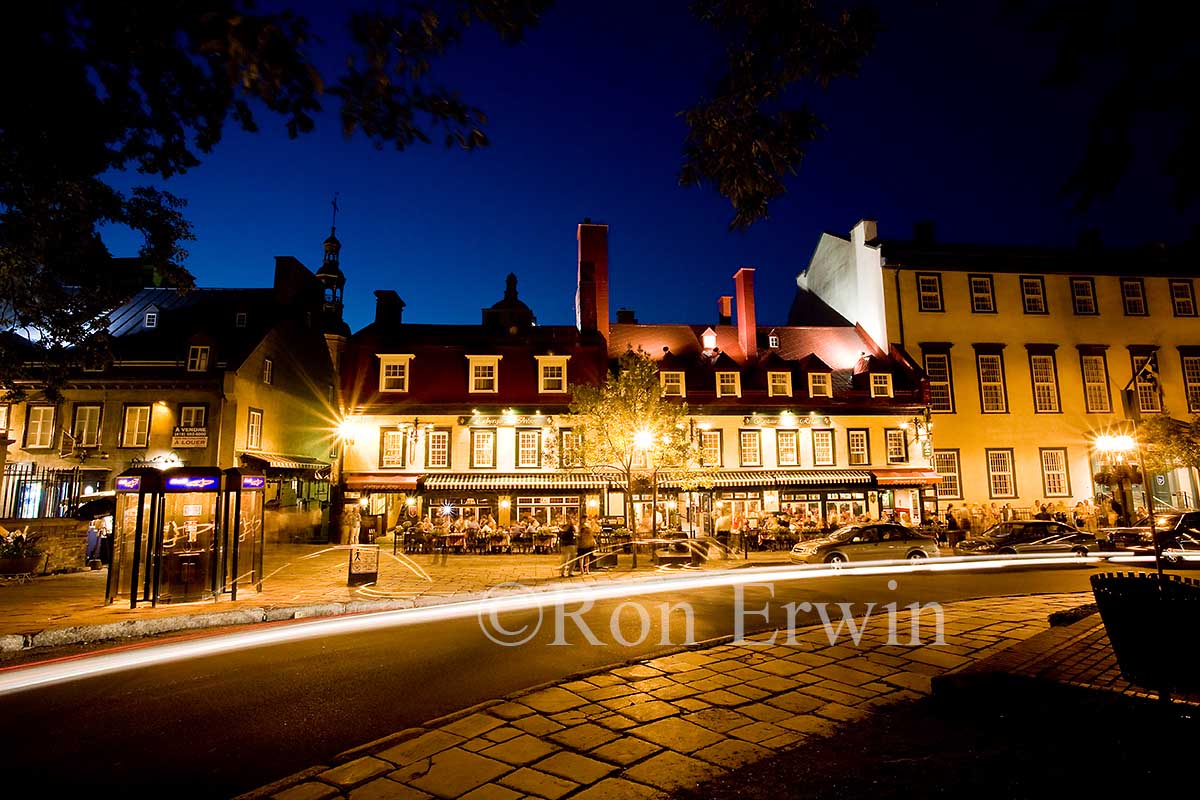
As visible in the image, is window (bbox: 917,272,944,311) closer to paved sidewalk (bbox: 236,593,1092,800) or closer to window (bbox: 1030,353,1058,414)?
window (bbox: 1030,353,1058,414)

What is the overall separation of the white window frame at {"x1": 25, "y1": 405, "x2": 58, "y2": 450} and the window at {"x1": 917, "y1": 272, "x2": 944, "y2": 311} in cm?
4033

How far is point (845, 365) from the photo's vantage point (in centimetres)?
3419

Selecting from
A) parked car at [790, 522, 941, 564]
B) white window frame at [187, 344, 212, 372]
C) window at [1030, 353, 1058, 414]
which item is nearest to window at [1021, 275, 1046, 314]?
window at [1030, 353, 1058, 414]

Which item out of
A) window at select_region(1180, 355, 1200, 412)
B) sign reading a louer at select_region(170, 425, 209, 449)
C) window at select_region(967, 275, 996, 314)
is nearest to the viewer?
sign reading a louer at select_region(170, 425, 209, 449)

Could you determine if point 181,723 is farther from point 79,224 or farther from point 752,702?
point 79,224

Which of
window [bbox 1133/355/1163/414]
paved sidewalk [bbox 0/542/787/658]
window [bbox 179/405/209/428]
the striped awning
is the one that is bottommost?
paved sidewalk [bbox 0/542/787/658]

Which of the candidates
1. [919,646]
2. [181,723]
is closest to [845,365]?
[919,646]

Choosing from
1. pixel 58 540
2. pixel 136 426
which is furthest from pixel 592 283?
pixel 58 540

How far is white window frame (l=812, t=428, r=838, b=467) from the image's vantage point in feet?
100

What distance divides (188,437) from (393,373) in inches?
345

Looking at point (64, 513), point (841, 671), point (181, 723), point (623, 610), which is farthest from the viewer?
point (64, 513)

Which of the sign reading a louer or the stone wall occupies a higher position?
the sign reading a louer

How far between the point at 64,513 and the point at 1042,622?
31353 mm

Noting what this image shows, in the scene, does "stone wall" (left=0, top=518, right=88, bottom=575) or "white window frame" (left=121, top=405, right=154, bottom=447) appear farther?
"white window frame" (left=121, top=405, right=154, bottom=447)
